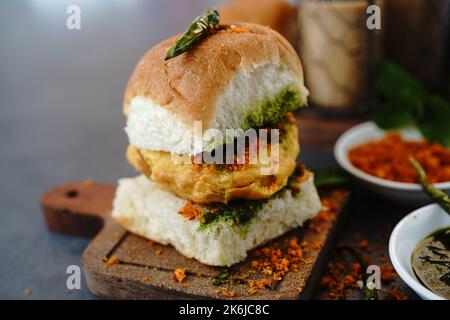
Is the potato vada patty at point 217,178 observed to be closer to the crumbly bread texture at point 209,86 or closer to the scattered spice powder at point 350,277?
the crumbly bread texture at point 209,86

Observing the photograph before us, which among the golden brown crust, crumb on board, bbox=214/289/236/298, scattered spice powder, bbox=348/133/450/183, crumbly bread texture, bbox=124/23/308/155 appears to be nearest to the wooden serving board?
crumb on board, bbox=214/289/236/298

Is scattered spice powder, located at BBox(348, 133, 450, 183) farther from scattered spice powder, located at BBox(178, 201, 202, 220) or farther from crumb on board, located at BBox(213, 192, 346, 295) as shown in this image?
scattered spice powder, located at BBox(178, 201, 202, 220)

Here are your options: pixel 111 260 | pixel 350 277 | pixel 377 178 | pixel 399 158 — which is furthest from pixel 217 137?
pixel 399 158

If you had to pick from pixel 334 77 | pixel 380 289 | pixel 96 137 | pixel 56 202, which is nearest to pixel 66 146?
pixel 96 137

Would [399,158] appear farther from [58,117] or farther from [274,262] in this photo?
[58,117]

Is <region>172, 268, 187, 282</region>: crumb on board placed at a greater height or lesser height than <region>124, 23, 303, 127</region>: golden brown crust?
lesser

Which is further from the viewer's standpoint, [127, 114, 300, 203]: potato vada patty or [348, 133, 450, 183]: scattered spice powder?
[348, 133, 450, 183]: scattered spice powder

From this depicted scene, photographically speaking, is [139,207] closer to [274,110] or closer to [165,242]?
[165,242]
